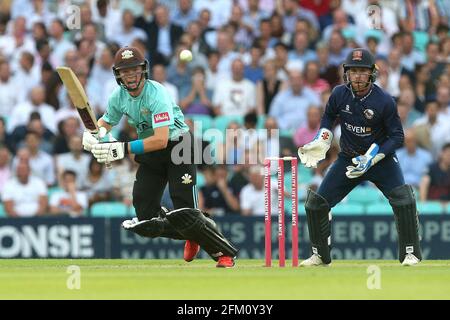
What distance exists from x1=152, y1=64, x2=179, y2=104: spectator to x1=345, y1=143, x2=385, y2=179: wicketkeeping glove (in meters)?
6.32

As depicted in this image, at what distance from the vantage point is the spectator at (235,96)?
17516mm

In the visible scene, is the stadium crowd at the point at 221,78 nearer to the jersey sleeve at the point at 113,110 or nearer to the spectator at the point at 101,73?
the spectator at the point at 101,73

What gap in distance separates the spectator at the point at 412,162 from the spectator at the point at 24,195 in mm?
4719

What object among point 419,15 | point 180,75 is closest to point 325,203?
point 180,75

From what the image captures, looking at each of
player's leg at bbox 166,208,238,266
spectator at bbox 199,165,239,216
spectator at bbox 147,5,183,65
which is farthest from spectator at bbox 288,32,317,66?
player's leg at bbox 166,208,238,266

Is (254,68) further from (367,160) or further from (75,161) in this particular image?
(367,160)

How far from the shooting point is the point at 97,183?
16.5 metres

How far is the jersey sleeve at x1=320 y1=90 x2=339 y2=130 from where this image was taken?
1159 centimetres

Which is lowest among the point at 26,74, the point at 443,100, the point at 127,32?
the point at 443,100

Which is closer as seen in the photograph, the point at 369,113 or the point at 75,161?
the point at 369,113

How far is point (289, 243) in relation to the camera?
1561 cm

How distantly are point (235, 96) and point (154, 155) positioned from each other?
20.2 feet
